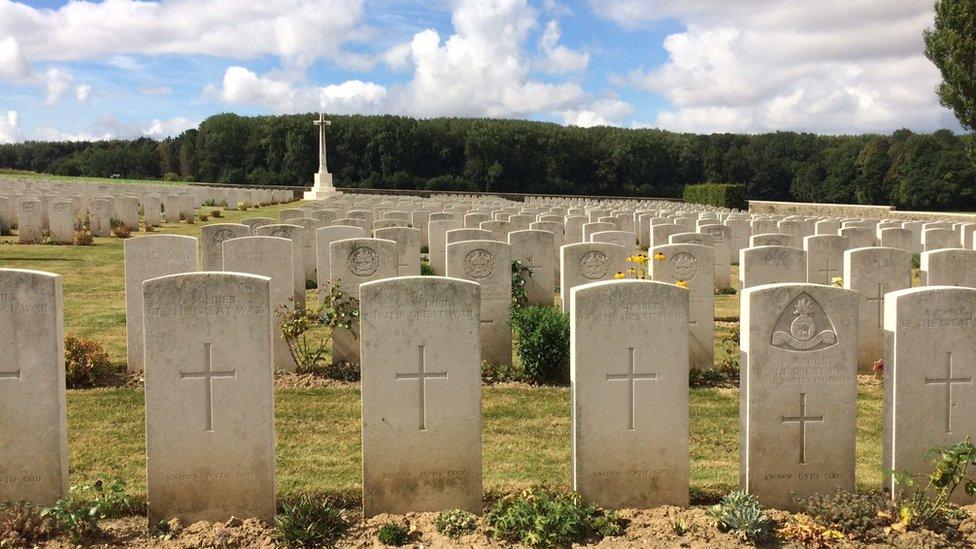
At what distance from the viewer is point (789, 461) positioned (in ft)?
16.5

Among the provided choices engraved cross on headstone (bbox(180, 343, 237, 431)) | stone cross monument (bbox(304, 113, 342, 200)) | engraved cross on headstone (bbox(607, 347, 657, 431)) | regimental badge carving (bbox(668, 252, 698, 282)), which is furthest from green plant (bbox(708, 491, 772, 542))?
stone cross monument (bbox(304, 113, 342, 200))

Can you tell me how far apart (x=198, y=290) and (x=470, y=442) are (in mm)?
1854

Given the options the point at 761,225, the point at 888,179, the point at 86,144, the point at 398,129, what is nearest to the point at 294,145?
the point at 398,129

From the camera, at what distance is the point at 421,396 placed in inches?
197

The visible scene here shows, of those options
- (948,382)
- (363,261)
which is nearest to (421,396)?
(948,382)

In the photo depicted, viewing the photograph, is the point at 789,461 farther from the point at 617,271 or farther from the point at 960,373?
the point at 617,271

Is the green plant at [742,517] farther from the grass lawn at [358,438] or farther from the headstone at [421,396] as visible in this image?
the headstone at [421,396]

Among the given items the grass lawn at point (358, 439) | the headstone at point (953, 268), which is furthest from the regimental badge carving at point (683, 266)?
the headstone at point (953, 268)

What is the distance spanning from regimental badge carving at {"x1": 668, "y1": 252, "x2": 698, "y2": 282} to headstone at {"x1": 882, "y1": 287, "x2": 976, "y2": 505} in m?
3.72

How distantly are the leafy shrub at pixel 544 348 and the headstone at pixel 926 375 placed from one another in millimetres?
3297

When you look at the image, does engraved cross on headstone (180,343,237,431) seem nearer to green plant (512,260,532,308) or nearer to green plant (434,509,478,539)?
green plant (434,509,478,539)

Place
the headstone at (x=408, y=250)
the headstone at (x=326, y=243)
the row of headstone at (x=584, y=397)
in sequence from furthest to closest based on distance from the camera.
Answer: the headstone at (x=408, y=250) → the headstone at (x=326, y=243) → the row of headstone at (x=584, y=397)

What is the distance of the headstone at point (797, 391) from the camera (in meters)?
4.93

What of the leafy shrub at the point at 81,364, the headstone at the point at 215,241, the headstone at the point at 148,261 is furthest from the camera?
the headstone at the point at 215,241
